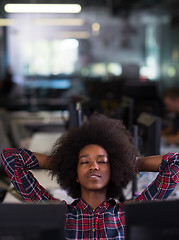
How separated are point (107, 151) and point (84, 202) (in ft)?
0.72

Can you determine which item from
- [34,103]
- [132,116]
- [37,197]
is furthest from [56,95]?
[37,197]

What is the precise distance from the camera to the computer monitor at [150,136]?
2273mm

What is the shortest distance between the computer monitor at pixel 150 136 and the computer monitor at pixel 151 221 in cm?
124

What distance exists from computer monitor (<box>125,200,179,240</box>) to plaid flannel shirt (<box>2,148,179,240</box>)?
1.29 feet

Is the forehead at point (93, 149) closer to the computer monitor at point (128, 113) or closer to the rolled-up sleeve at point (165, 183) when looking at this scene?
the rolled-up sleeve at point (165, 183)

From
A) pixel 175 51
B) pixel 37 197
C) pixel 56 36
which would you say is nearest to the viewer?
pixel 37 197

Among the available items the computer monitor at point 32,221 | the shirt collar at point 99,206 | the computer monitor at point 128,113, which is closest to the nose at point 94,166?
the shirt collar at point 99,206

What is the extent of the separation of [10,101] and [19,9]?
3.81 meters

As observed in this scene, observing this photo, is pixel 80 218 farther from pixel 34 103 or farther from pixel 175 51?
pixel 175 51

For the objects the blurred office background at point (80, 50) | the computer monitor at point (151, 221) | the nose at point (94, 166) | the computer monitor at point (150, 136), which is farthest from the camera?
the blurred office background at point (80, 50)

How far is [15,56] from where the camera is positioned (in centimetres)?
714

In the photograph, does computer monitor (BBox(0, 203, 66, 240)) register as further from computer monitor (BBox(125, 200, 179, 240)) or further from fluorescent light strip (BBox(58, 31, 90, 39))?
fluorescent light strip (BBox(58, 31, 90, 39))

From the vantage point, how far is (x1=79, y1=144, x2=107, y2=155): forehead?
1.59 metres

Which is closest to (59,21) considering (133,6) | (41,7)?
→ (133,6)
